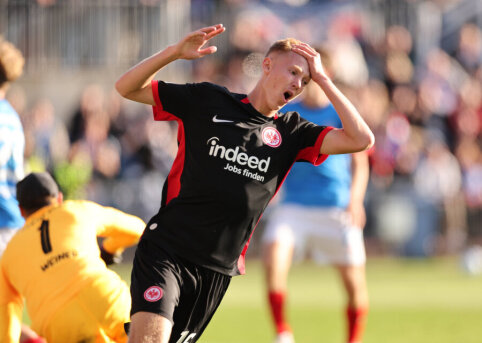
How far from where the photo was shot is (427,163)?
19344 millimetres

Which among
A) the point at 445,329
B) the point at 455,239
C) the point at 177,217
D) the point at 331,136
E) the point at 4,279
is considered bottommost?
the point at 455,239

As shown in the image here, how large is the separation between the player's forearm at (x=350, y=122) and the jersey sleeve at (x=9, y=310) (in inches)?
90.9

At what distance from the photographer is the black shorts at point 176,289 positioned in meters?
5.72

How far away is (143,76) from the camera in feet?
19.4

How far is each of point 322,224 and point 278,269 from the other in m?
0.68

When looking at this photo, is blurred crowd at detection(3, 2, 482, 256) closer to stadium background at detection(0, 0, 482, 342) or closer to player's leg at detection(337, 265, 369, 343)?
stadium background at detection(0, 0, 482, 342)

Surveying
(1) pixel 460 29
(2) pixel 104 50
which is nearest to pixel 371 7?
(1) pixel 460 29

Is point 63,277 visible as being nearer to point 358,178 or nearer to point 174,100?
point 174,100

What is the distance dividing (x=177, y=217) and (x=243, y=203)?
0.40m

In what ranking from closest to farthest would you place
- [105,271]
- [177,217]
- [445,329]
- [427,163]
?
1. [177,217]
2. [105,271]
3. [445,329]
4. [427,163]

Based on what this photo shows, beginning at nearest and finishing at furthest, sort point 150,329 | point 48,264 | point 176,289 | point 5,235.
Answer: point 150,329, point 176,289, point 48,264, point 5,235

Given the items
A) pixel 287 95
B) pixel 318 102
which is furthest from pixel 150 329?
pixel 318 102

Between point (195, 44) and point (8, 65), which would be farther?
point (8, 65)

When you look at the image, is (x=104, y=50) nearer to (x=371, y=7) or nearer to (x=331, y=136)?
(x=371, y=7)
